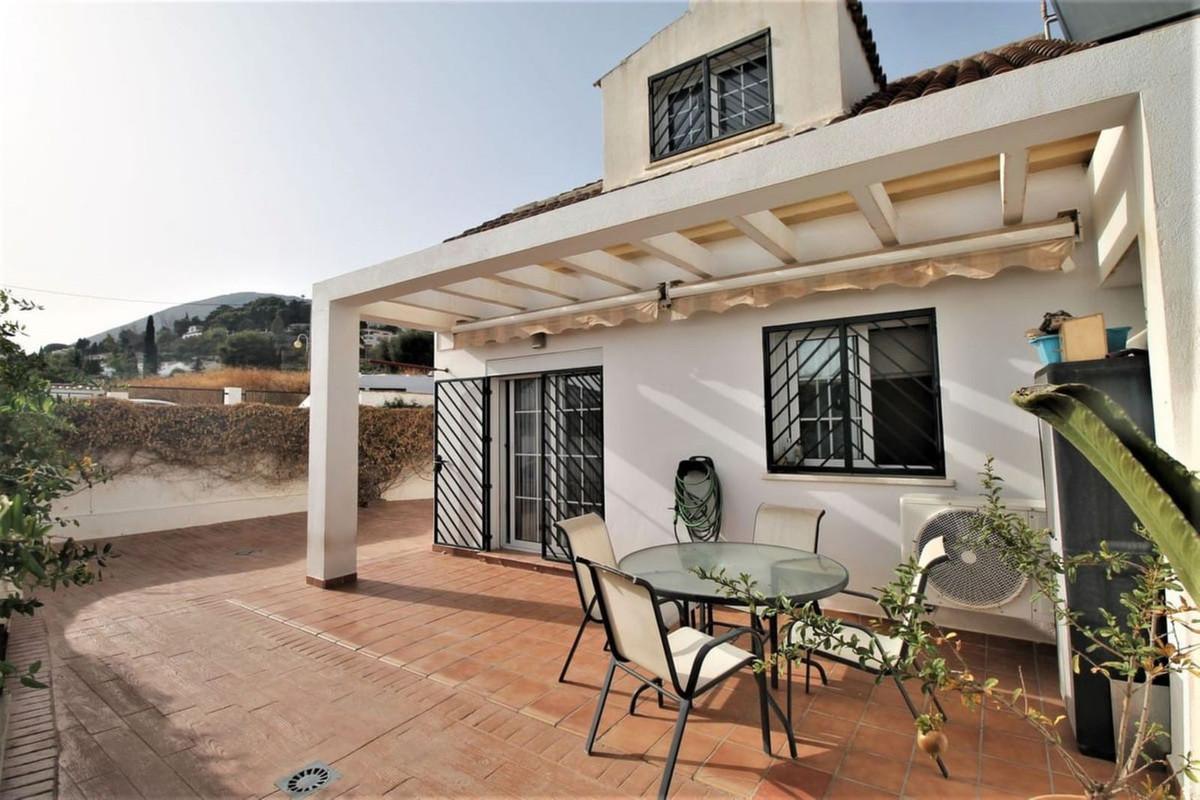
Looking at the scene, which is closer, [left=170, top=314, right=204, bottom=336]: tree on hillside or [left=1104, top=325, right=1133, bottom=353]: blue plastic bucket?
[left=1104, top=325, right=1133, bottom=353]: blue plastic bucket

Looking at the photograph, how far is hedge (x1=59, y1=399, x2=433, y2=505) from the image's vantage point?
37.7 feet

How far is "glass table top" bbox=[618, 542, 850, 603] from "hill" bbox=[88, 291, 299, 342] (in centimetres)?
4221

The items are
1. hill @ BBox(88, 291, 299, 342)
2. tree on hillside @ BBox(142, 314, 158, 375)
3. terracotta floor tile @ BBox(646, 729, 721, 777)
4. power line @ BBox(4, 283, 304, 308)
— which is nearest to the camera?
terracotta floor tile @ BBox(646, 729, 721, 777)

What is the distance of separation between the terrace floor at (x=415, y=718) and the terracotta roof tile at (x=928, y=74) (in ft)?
14.9

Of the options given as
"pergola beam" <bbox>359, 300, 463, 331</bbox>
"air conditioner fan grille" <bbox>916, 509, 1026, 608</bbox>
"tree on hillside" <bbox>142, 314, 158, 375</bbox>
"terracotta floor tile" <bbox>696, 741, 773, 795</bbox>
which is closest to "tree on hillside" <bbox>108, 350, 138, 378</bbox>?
"tree on hillside" <bbox>142, 314, 158, 375</bbox>

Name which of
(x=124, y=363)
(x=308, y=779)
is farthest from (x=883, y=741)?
(x=124, y=363)

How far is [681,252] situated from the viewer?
6188 mm

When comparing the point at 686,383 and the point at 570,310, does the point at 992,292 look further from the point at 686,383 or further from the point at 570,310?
the point at 570,310

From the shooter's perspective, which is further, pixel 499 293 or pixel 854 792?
pixel 499 293

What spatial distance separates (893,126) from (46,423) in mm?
6817

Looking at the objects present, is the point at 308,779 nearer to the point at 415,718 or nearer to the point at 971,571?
the point at 415,718

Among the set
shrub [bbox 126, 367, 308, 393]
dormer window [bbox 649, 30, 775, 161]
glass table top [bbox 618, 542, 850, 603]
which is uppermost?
dormer window [bbox 649, 30, 775, 161]

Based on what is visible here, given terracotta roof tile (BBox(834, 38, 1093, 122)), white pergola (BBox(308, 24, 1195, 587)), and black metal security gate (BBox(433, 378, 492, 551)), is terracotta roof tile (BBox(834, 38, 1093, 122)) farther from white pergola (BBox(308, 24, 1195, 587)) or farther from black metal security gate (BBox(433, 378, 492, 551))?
black metal security gate (BBox(433, 378, 492, 551))

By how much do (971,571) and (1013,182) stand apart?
3.40 m
